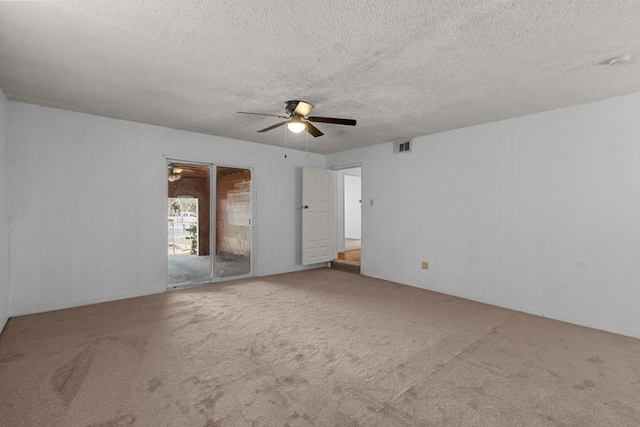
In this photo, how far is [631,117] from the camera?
10.6 ft

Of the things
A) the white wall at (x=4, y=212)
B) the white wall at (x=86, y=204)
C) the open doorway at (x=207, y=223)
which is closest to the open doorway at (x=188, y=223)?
the open doorway at (x=207, y=223)

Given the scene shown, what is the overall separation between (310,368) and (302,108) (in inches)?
97.5

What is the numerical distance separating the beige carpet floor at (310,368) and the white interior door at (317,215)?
2.34 meters

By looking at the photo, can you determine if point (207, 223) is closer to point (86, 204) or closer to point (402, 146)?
point (86, 204)

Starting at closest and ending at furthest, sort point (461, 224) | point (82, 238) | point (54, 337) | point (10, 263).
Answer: point (54, 337)
point (10, 263)
point (82, 238)
point (461, 224)

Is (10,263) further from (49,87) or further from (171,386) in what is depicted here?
(171,386)

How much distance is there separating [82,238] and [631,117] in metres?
6.58

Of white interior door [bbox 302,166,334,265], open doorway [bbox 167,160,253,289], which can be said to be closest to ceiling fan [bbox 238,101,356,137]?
open doorway [bbox 167,160,253,289]

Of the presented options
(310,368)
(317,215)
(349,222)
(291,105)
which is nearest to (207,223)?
(317,215)

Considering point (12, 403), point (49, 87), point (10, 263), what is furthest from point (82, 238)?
point (12, 403)

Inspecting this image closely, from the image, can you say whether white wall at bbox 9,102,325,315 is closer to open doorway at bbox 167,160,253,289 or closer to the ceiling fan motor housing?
open doorway at bbox 167,160,253,289

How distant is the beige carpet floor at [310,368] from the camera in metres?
1.91

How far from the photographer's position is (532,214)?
388 cm

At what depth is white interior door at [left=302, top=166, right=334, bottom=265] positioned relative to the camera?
6.17 m
